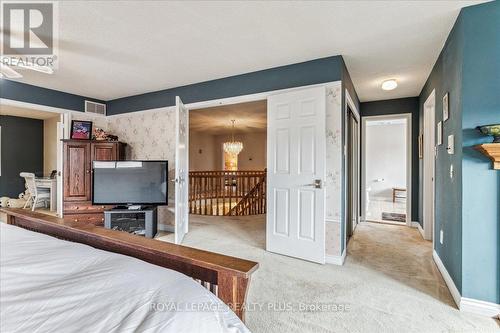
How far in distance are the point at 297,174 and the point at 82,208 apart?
11.9 feet

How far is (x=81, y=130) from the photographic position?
14.6 feet

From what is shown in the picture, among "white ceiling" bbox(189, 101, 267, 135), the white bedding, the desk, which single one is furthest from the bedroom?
the desk

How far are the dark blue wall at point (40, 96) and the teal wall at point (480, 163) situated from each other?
18.4 ft

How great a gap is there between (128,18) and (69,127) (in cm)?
306

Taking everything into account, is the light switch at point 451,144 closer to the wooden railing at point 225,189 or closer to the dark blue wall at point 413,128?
the dark blue wall at point 413,128

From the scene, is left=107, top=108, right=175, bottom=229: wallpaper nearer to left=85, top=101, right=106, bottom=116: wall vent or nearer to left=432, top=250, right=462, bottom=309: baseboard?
left=85, top=101, right=106, bottom=116: wall vent

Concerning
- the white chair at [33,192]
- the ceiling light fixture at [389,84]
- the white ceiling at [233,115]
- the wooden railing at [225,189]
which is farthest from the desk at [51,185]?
the ceiling light fixture at [389,84]

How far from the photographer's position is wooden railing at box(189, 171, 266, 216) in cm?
597

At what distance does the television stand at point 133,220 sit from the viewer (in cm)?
374

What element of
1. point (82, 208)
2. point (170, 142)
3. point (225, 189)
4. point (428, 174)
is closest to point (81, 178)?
point (82, 208)

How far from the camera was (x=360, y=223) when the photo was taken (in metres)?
4.95

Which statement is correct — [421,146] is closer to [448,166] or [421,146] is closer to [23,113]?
[448,166]

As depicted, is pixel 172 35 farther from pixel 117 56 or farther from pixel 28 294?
pixel 28 294

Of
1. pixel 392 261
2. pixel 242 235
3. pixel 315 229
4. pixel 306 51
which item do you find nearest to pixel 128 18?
pixel 306 51
